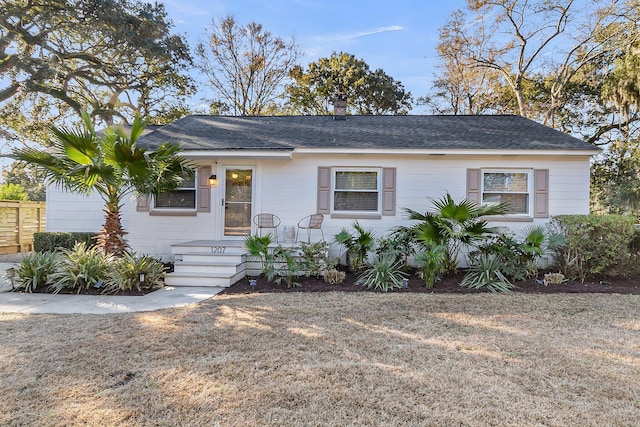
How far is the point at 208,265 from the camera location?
6668 mm

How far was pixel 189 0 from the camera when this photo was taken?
1432 centimetres

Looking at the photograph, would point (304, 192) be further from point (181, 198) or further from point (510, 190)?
point (510, 190)

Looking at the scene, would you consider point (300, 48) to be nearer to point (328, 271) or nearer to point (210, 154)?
point (210, 154)

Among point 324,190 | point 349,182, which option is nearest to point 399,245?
point 349,182

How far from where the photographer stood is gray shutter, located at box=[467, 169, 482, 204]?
813 cm

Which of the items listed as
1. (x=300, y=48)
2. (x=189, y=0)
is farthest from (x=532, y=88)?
(x=189, y=0)

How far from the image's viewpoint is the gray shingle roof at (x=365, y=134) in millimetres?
7992

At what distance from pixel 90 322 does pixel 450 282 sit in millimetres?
5787

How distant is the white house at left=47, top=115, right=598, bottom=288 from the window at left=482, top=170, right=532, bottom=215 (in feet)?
0.08

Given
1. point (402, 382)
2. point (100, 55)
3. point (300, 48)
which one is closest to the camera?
point (402, 382)

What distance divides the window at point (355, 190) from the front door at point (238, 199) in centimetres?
208

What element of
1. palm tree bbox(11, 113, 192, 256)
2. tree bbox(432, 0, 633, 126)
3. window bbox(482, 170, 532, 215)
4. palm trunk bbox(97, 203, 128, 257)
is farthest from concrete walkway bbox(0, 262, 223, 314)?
tree bbox(432, 0, 633, 126)

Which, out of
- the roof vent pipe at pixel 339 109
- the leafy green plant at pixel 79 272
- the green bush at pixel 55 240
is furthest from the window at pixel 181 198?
the roof vent pipe at pixel 339 109

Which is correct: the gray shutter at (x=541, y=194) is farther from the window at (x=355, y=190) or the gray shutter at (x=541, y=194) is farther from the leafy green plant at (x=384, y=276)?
the leafy green plant at (x=384, y=276)
